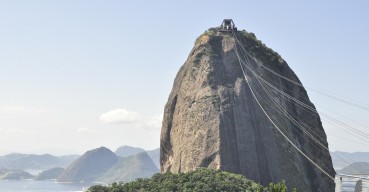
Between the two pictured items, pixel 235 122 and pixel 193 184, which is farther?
pixel 235 122

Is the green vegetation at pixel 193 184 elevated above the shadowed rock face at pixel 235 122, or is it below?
below

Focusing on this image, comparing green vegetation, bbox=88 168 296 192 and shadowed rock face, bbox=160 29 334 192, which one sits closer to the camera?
green vegetation, bbox=88 168 296 192

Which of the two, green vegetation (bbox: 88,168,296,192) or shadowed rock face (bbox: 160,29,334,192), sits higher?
shadowed rock face (bbox: 160,29,334,192)

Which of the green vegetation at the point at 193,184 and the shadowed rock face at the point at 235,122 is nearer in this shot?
the green vegetation at the point at 193,184

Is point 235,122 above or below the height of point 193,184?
above

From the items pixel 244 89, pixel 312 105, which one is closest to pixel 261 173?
pixel 244 89
